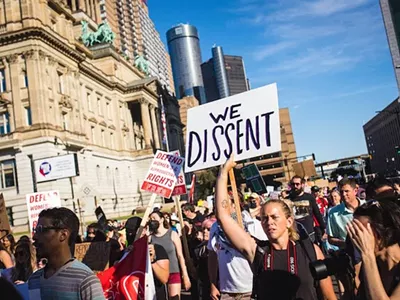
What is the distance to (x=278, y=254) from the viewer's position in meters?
3.08

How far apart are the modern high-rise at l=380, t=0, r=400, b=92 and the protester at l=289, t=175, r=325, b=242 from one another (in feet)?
241

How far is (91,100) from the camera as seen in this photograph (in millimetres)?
51031

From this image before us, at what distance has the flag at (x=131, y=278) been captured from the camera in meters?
3.91

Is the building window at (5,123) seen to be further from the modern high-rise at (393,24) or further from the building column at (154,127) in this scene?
the modern high-rise at (393,24)

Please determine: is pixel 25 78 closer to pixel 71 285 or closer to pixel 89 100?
→ pixel 89 100

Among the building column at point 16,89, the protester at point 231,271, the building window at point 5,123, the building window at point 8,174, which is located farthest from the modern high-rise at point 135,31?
the protester at point 231,271

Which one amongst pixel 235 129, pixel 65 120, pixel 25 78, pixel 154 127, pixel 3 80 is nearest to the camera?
pixel 235 129

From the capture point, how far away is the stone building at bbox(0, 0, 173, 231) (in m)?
36.2

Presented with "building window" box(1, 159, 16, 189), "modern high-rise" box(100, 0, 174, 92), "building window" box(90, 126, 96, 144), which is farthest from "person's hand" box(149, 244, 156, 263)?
"modern high-rise" box(100, 0, 174, 92)

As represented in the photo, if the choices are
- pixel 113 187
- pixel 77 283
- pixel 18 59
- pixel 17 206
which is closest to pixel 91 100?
pixel 113 187

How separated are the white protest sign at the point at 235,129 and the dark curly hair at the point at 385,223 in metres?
1.90

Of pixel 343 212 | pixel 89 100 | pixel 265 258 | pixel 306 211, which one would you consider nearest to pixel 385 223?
pixel 265 258

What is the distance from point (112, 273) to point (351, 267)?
2349mm

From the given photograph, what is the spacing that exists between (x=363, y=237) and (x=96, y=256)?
2990 millimetres
